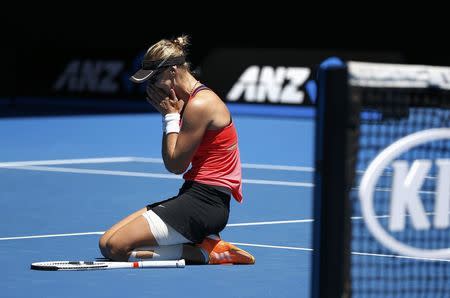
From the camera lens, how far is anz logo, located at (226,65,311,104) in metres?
18.5

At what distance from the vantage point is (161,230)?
23.2ft

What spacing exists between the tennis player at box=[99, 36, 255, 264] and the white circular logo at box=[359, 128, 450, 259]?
308 cm

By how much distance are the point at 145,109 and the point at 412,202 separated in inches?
645

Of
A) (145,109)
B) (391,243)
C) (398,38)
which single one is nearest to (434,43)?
(398,38)

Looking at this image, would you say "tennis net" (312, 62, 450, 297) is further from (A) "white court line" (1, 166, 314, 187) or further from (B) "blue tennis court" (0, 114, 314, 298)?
(A) "white court line" (1, 166, 314, 187)

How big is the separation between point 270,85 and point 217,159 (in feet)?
38.3

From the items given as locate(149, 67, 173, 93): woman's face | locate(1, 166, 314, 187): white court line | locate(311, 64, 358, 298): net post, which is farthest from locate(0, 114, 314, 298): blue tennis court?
locate(311, 64, 358, 298): net post

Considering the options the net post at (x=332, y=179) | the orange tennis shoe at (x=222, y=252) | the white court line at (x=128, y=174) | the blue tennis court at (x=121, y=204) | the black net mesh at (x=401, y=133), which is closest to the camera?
the net post at (x=332, y=179)

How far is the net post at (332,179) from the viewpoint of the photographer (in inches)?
143

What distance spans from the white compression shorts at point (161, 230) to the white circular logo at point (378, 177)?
3.22 m

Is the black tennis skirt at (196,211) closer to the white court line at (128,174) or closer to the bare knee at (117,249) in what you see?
the bare knee at (117,249)

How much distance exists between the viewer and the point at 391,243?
12.7 feet

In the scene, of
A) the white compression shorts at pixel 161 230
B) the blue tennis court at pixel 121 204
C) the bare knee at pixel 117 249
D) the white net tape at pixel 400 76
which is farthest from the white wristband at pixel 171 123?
the white net tape at pixel 400 76

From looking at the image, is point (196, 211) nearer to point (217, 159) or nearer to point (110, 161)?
point (217, 159)
